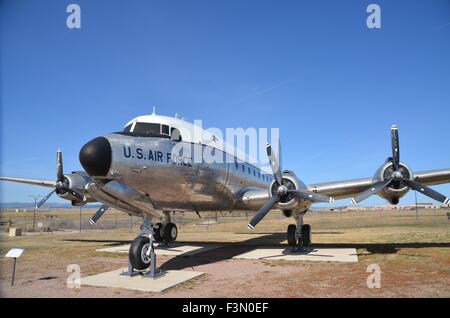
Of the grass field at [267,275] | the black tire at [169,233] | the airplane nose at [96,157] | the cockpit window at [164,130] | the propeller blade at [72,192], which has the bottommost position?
the grass field at [267,275]

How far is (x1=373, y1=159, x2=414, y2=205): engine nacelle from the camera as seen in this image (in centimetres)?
1388

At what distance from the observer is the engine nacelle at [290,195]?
14047 mm

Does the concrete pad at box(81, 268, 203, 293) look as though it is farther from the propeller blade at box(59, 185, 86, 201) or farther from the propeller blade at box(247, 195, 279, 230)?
the propeller blade at box(59, 185, 86, 201)

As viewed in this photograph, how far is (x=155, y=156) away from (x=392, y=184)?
30.2 feet

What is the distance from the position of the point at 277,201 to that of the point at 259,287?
5670 millimetres

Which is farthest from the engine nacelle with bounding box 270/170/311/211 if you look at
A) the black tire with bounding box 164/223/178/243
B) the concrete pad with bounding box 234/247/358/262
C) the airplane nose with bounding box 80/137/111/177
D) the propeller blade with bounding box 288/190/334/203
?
the airplane nose with bounding box 80/137/111/177

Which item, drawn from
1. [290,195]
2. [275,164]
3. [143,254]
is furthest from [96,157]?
[290,195]

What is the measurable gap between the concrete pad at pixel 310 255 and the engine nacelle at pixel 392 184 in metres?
2.66

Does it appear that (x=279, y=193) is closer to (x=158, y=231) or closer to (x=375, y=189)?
(x=375, y=189)

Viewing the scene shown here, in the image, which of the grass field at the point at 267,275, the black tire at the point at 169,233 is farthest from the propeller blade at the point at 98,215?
the black tire at the point at 169,233

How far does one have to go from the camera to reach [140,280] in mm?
9680

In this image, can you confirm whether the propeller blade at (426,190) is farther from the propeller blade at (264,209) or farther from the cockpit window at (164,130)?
the cockpit window at (164,130)

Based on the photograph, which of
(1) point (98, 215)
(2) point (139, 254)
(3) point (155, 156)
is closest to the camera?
(2) point (139, 254)
